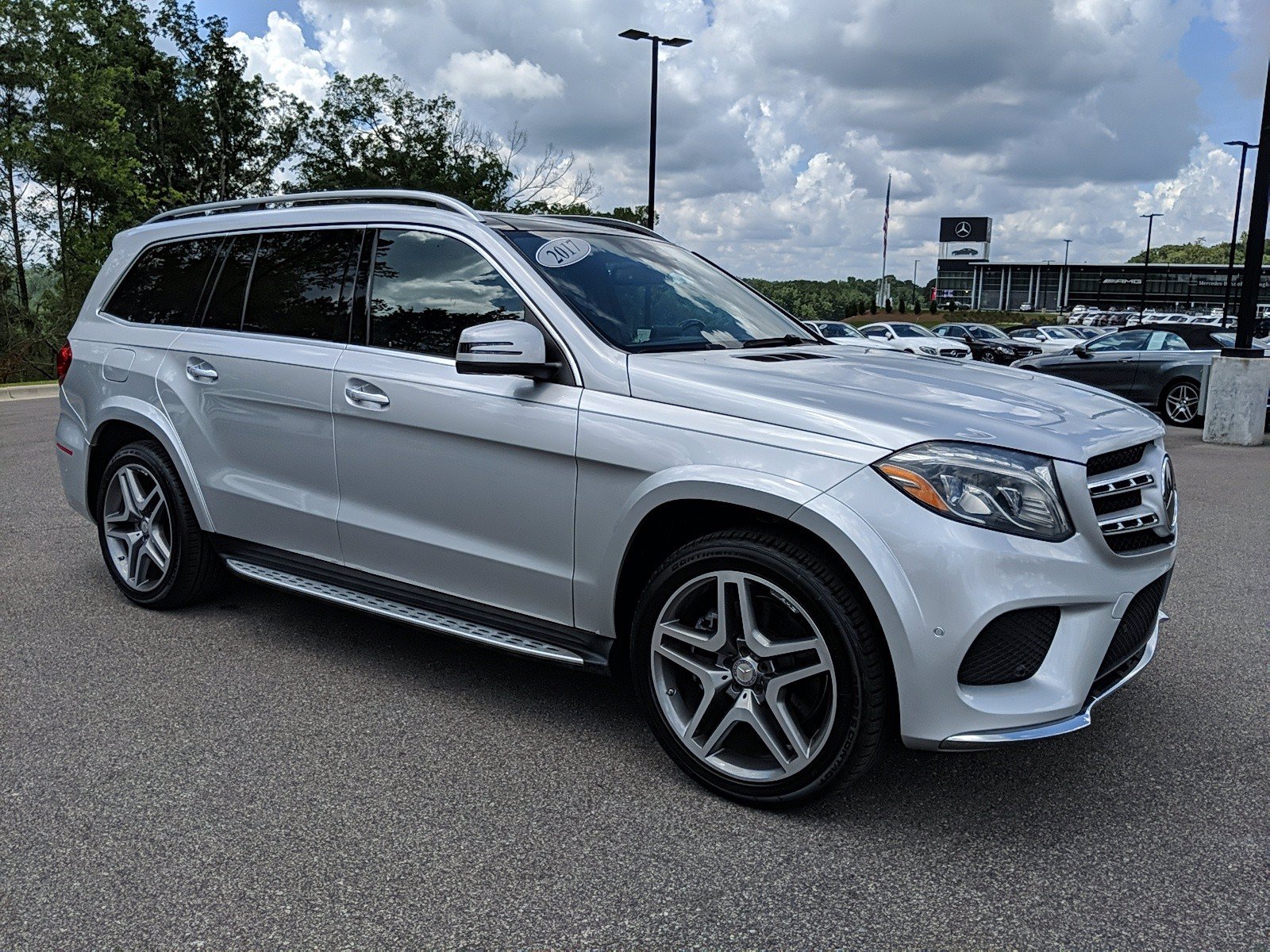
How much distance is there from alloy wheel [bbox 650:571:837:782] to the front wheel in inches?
523

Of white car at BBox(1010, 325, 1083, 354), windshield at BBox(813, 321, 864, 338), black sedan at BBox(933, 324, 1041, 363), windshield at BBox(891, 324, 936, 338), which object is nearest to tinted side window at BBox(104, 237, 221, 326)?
black sedan at BBox(933, 324, 1041, 363)

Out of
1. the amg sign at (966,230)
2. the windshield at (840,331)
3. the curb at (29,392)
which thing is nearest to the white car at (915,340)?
the windshield at (840,331)

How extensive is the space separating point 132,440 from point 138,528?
0.43 meters

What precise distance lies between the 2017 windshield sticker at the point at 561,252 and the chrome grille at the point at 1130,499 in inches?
76.7

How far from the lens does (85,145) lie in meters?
→ 26.9

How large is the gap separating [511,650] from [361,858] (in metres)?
0.91

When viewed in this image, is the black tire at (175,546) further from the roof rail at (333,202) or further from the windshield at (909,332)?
the windshield at (909,332)

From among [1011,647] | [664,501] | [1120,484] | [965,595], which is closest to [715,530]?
[664,501]

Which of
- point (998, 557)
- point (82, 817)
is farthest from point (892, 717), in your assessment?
point (82, 817)

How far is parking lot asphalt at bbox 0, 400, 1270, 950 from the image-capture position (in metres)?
2.61

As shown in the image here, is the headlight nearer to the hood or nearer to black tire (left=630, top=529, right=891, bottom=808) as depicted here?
the hood

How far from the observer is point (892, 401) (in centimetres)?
314

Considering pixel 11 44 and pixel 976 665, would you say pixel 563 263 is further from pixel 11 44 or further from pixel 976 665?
pixel 11 44

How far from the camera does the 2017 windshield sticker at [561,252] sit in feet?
12.6
